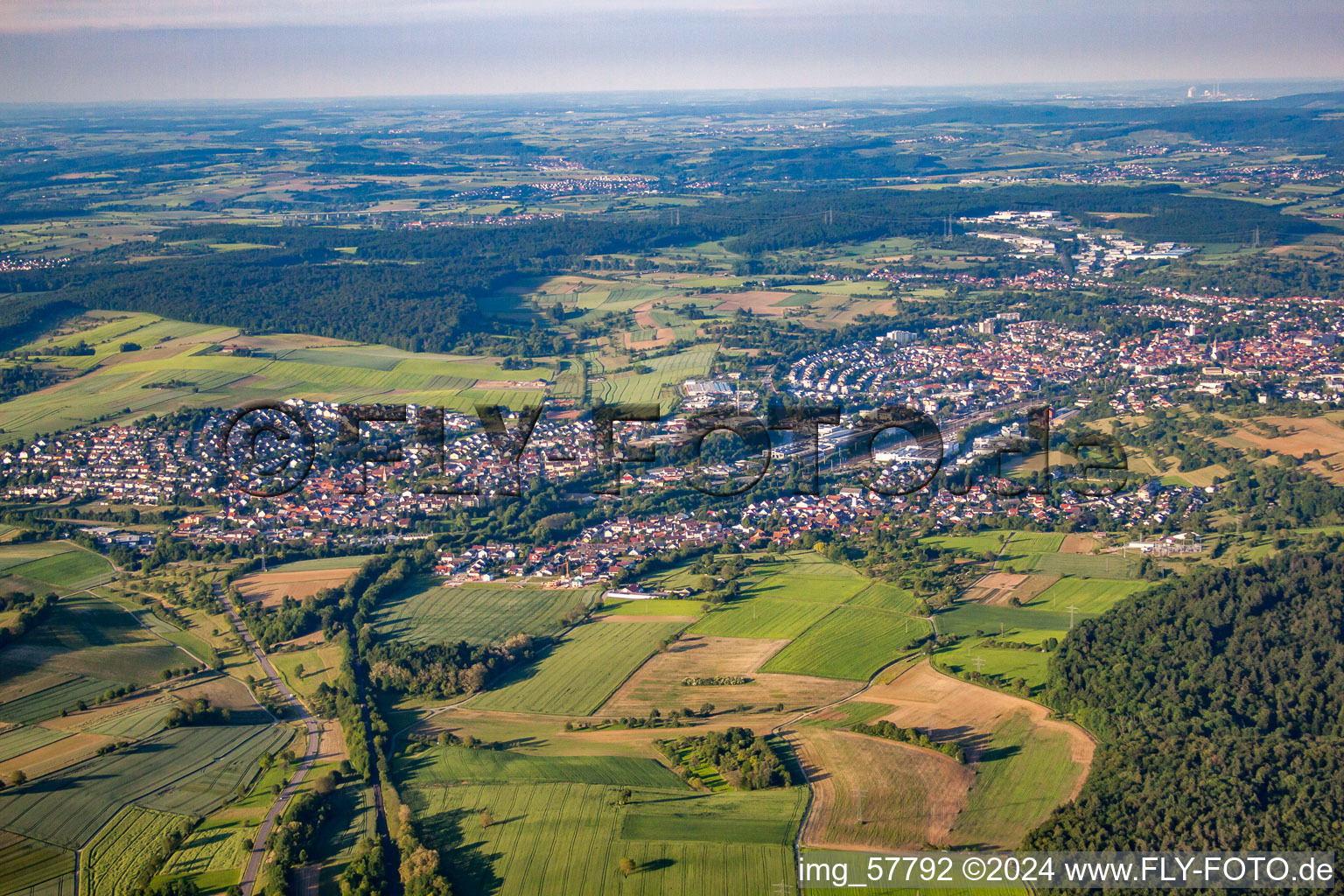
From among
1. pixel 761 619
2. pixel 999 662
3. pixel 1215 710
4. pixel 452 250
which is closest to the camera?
pixel 1215 710

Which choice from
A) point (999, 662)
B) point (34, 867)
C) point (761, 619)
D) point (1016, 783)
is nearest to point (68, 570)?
point (34, 867)

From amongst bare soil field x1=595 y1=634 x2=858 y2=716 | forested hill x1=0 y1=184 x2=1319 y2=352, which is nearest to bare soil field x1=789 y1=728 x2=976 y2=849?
bare soil field x1=595 y1=634 x2=858 y2=716

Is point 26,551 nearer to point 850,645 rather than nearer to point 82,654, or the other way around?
point 82,654

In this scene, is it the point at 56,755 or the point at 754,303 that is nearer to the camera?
the point at 56,755

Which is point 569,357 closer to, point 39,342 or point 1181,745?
point 39,342

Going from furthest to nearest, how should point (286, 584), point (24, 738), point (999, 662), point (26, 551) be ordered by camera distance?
point (26, 551)
point (286, 584)
point (999, 662)
point (24, 738)

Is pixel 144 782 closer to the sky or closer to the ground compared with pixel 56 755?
closer to the ground

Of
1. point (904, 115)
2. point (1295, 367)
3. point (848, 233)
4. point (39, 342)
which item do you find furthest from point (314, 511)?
point (904, 115)

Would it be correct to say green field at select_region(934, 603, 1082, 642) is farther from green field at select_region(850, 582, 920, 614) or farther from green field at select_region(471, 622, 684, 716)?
green field at select_region(471, 622, 684, 716)
